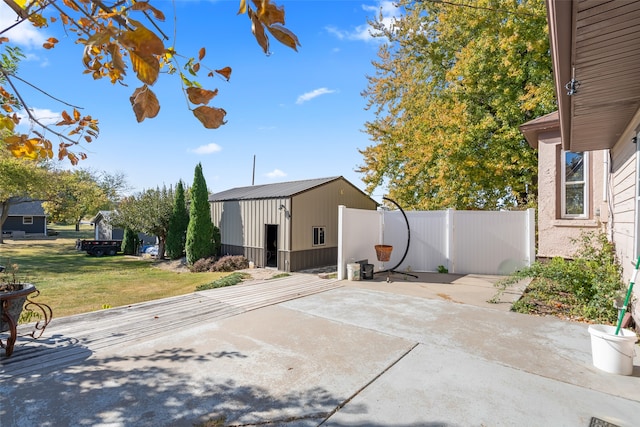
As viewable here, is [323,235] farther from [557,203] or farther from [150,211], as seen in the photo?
[150,211]

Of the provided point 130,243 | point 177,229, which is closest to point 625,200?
point 177,229

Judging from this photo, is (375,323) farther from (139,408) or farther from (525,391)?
(139,408)

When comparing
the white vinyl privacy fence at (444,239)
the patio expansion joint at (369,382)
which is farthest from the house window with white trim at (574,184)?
the patio expansion joint at (369,382)

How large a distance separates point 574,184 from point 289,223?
29.6 feet

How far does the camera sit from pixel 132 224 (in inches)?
734

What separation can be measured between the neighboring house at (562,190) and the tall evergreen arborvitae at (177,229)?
16.5 meters

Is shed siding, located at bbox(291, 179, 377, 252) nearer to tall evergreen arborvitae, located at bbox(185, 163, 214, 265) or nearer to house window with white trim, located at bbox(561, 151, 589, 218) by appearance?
tall evergreen arborvitae, located at bbox(185, 163, 214, 265)

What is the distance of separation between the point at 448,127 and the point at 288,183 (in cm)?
801

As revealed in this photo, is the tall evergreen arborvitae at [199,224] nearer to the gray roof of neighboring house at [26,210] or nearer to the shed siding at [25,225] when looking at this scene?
the gray roof of neighboring house at [26,210]

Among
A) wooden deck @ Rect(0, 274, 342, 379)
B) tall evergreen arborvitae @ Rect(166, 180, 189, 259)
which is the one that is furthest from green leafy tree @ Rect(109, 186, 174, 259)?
wooden deck @ Rect(0, 274, 342, 379)

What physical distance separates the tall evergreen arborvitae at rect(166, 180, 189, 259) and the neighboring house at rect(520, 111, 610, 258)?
1649cm

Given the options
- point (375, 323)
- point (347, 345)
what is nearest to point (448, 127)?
point (375, 323)

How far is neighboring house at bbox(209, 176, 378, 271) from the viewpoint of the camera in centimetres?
1284

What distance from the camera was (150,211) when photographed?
18.1 meters
